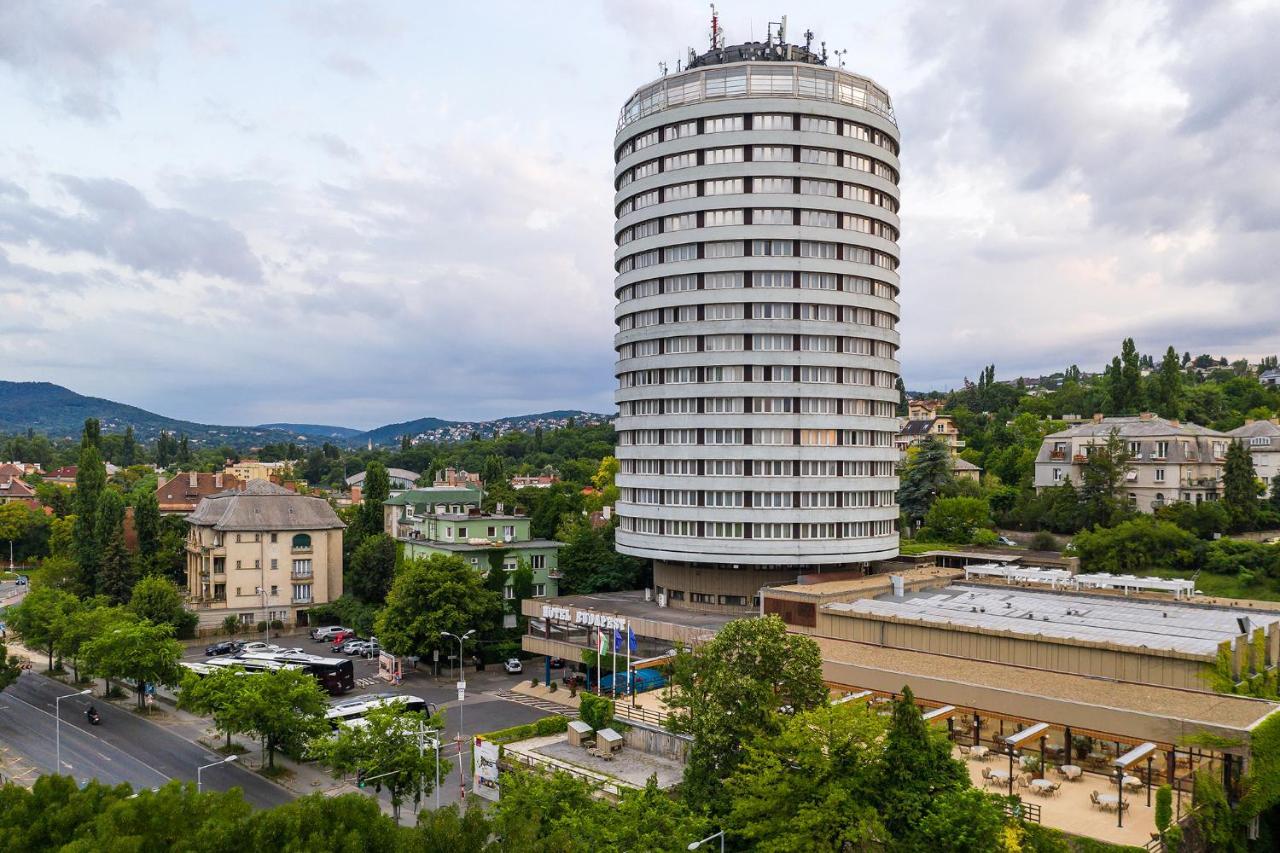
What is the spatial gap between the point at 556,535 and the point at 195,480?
67336 mm

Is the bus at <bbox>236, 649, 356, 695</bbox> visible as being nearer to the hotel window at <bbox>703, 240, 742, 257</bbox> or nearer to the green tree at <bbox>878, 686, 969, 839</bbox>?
the hotel window at <bbox>703, 240, 742, 257</bbox>

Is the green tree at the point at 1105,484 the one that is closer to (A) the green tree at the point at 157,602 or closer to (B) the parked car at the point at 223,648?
(B) the parked car at the point at 223,648

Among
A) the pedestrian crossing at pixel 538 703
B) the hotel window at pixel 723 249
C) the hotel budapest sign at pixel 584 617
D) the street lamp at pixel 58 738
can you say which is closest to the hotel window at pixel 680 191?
the hotel window at pixel 723 249

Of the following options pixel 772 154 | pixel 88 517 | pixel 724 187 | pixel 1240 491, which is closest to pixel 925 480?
pixel 1240 491

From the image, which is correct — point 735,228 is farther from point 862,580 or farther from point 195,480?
point 195,480

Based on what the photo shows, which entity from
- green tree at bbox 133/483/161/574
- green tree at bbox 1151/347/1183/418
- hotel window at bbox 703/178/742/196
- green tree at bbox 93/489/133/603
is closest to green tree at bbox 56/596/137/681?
green tree at bbox 93/489/133/603

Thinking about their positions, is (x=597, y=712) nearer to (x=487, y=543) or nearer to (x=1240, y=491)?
(x=487, y=543)

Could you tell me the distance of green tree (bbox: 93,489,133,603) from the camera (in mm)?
104062

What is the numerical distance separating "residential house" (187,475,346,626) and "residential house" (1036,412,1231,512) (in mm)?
90251

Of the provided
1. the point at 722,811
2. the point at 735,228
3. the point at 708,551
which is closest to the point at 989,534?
the point at 708,551

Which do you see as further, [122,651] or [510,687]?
[510,687]

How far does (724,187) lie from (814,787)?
55.1 m

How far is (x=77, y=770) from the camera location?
185 ft

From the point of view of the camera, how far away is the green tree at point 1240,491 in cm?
9262
